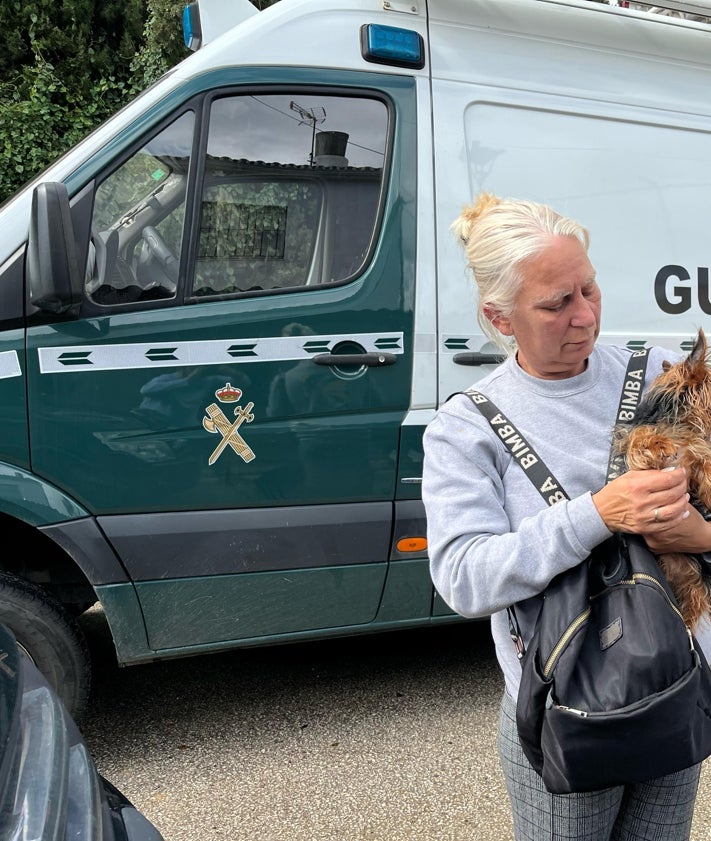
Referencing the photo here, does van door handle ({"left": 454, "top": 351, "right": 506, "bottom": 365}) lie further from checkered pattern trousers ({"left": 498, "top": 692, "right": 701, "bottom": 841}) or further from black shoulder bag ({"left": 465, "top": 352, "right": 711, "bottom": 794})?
black shoulder bag ({"left": 465, "top": 352, "right": 711, "bottom": 794})

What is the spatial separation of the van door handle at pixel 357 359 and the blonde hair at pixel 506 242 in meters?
1.24

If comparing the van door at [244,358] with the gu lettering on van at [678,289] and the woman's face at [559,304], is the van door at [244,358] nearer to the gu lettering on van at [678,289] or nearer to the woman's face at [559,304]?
the gu lettering on van at [678,289]

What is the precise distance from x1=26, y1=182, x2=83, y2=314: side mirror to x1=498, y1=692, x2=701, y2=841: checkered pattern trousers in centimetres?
173

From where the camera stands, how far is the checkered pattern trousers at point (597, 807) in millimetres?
1441

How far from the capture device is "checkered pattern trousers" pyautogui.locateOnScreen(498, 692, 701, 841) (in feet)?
4.73

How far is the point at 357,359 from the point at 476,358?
44 cm

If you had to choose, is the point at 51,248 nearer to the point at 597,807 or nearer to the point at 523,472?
the point at 523,472

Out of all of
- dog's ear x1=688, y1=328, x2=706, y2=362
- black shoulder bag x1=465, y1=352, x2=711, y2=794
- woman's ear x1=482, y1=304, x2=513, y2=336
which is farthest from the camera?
woman's ear x1=482, y1=304, x2=513, y2=336

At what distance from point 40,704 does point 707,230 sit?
2882 millimetres

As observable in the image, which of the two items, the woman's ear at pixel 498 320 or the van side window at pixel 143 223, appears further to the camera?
the van side window at pixel 143 223

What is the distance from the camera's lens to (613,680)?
118cm

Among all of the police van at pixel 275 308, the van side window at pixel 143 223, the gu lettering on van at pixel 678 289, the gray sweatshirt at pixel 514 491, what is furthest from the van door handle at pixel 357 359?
the gray sweatshirt at pixel 514 491

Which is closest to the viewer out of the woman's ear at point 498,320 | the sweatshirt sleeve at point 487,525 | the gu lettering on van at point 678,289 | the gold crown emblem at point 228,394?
the sweatshirt sleeve at point 487,525

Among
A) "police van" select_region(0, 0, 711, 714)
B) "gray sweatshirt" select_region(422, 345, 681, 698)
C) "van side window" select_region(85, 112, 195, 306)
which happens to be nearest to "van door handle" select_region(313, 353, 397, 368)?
"police van" select_region(0, 0, 711, 714)
